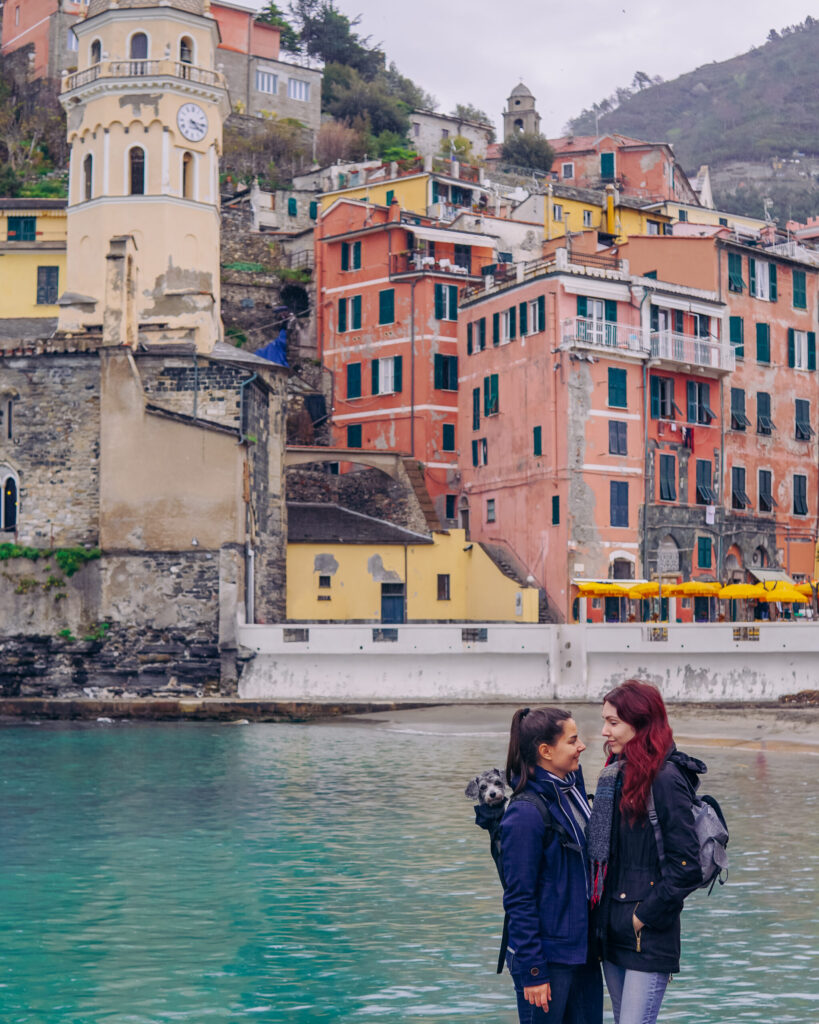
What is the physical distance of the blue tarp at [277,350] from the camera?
51.2 metres

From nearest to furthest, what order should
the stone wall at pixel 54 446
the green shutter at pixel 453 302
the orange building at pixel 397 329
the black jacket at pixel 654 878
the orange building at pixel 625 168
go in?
the black jacket at pixel 654 878 < the stone wall at pixel 54 446 < the orange building at pixel 397 329 < the green shutter at pixel 453 302 < the orange building at pixel 625 168

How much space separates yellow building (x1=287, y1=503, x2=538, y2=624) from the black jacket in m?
37.1

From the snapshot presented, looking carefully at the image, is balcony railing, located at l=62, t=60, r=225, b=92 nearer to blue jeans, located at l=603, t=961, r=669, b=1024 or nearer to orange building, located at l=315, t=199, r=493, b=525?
orange building, located at l=315, t=199, r=493, b=525

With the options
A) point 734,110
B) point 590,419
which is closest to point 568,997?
point 590,419

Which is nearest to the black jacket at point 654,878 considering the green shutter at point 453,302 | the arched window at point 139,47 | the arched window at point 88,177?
the arched window at point 88,177

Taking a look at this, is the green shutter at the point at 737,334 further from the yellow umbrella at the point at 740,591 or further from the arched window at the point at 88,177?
the arched window at the point at 88,177

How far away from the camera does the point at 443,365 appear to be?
50844 millimetres

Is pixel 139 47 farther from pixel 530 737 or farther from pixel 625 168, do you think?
pixel 625 168

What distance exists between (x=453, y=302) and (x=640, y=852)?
152 ft

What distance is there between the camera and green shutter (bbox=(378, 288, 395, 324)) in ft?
170

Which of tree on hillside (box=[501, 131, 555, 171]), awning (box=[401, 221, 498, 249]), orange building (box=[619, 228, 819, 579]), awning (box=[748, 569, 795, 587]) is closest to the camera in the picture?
awning (box=[748, 569, 795, 587])

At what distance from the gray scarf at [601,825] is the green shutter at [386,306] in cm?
4621

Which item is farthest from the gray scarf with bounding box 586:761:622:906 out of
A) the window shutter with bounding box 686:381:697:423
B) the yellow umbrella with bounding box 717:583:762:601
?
the window shutter with bounding box 686:381:697:423

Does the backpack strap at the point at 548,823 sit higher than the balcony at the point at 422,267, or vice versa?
the balcony at the point at 422,267
